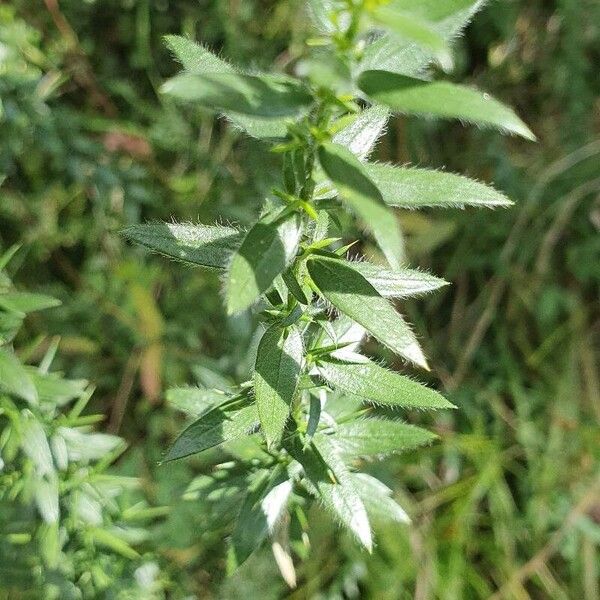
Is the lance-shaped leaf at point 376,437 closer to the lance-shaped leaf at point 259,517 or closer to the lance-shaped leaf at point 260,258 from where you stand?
the lance-shaped leaf at point 259,517

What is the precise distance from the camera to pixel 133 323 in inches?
73.5

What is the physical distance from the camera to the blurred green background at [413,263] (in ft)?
6.04

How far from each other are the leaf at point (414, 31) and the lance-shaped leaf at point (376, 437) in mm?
600

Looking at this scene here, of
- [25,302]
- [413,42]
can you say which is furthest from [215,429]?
[413,42]

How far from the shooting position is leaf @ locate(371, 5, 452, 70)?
19.5 inches

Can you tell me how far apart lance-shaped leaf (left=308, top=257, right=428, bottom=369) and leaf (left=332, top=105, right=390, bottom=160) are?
13 centimetres

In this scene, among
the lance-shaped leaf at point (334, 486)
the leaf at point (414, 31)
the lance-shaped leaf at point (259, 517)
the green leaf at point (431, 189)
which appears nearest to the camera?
A: the leaf at point (414, 31)

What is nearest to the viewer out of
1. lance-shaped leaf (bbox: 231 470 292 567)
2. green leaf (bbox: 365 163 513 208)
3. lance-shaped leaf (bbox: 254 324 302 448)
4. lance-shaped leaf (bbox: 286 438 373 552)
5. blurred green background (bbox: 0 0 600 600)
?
green leaf (bbox: 365 163 513 208)

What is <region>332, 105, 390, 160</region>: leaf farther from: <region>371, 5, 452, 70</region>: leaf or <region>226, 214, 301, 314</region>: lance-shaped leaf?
<region>371, 5, 452, 70</region>: leaf

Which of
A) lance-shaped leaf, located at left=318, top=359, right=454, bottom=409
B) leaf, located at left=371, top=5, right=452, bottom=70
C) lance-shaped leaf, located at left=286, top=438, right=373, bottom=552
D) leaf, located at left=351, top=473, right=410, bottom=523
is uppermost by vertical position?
leaf, located at left=371, top=5, right=452, bottom=70

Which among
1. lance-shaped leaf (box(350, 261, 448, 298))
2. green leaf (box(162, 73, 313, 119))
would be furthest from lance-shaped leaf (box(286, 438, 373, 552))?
green leaf (box(162, 73, 313, 119))

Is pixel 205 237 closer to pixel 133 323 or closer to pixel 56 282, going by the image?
pixel 133 323

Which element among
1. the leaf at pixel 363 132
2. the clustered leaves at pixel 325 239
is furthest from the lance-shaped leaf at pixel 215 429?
the leaf at pixel 363 132

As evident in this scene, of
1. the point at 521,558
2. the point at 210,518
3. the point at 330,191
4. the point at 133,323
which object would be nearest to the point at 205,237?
the point at 330,191
